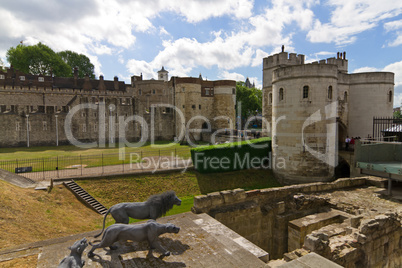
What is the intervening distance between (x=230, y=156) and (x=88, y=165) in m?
12.1

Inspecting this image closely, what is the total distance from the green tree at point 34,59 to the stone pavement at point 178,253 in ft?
156

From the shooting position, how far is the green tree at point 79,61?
181 feet

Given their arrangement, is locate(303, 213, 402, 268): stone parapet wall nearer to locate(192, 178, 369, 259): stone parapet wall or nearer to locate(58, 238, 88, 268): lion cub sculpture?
locate(192, 178, 369, 259): stone parapet wall

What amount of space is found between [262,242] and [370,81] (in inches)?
769

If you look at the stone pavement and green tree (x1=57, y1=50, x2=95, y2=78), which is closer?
the stone pavement

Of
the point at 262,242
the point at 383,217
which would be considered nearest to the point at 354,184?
the point at 383,217

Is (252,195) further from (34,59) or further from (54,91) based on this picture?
(34,59)

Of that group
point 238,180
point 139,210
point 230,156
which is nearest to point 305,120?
point 230,156

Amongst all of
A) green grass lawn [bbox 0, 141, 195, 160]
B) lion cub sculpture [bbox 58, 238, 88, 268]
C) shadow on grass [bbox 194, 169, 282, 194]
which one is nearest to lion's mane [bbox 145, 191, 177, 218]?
lion cub sculpture [bbox 58, 238, 88, 268]

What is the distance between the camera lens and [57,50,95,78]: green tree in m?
55.2

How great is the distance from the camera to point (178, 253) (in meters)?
5.71

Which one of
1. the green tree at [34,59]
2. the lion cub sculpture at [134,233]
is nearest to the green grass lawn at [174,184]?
the lion cub sculpture at [134,233]

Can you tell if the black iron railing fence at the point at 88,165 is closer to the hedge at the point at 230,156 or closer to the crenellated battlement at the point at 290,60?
the hedge at the point at 230,156

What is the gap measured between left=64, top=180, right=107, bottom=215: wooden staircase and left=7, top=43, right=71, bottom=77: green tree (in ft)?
126
